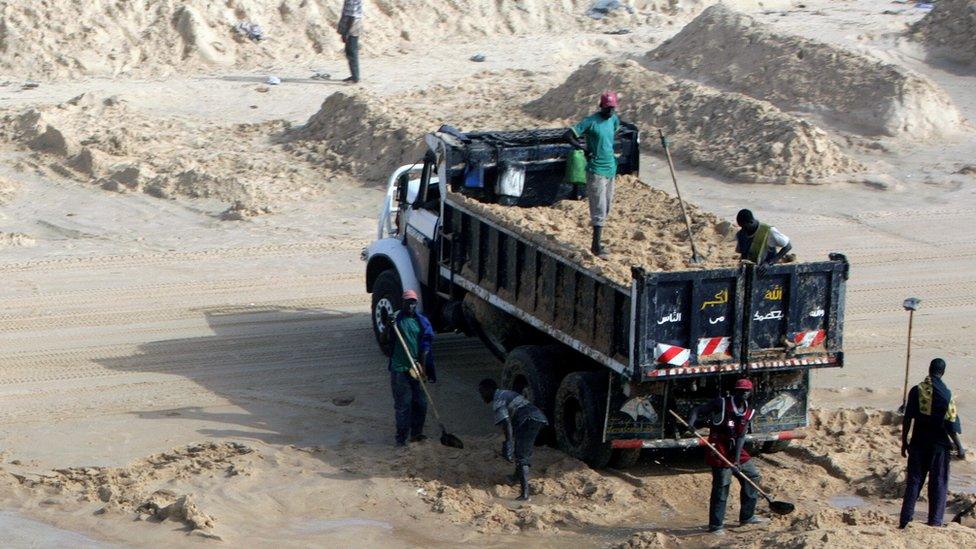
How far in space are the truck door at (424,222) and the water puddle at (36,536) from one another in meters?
5.04

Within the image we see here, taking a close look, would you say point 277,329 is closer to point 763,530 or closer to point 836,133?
point 763,530

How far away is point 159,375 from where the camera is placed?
14.9 m

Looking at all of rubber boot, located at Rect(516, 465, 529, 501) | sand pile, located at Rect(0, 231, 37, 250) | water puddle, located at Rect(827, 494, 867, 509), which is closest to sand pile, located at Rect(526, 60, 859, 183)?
sand pile, located at Rect(0, 231, 37, 250)

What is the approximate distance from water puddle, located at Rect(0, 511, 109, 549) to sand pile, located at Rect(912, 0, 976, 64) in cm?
2422

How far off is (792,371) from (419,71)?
59.3 feet

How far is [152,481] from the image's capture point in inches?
464

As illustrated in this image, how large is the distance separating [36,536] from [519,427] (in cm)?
Result: 383

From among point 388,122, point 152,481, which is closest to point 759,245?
point 152,481

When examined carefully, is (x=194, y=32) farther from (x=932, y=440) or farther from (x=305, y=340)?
(x=932, y=440)

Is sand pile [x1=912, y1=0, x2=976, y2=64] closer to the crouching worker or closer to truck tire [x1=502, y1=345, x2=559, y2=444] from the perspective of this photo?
truck tire [x1=502, y1=345, x2=559, y2=444]

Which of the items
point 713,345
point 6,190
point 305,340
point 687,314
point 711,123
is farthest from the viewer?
point 711,123

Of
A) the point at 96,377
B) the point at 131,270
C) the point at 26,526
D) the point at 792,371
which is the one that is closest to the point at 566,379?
the point at 792,371

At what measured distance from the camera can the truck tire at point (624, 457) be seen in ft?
39.2

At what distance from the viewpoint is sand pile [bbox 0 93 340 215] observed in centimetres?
2227
